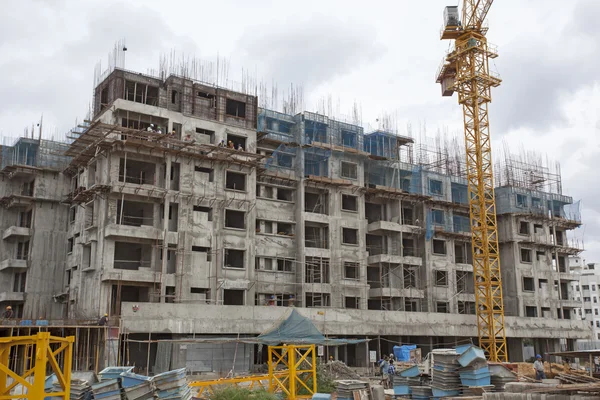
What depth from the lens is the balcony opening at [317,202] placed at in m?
56.1

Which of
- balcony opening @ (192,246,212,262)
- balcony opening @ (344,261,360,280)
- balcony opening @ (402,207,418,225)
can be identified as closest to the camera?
balcony opening @ (192,246,212,262)

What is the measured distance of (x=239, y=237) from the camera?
49.0 metres

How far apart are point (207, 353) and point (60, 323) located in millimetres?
9377

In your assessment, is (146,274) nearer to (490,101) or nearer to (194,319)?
(194,319)

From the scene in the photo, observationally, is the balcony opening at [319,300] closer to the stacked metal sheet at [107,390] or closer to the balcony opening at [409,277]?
the balcony opening at [409,277]

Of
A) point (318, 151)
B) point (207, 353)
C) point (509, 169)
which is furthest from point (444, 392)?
point (509, 169)

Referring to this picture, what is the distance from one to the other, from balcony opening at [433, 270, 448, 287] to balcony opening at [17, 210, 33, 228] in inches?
1440

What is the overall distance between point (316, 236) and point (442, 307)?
15298 millimetres

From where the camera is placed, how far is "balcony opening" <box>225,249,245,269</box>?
49344mm

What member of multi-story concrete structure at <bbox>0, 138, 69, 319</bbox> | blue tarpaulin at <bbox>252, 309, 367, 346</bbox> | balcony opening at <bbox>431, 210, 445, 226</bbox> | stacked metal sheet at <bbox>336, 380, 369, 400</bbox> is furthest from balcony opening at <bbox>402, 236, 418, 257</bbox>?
stacked metal sheet at <bbox>336, 380, 369, 400</bbox>

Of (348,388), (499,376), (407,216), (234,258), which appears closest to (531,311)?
(407,216)

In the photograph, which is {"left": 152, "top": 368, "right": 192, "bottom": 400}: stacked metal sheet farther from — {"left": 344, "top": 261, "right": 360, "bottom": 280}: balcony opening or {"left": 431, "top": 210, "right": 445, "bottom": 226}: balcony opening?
{"left": 431, "top": 210, "right": 445, "bottom": 226}: balcony opening

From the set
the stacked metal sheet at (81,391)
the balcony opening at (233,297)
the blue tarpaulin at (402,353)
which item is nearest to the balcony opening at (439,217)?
the blue tarpaulin at (402,353)

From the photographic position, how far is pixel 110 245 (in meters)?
44.3
